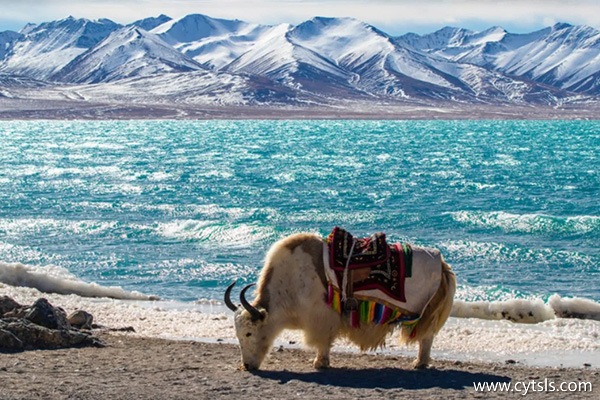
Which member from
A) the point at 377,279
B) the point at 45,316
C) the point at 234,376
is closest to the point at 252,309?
the point at 234,376

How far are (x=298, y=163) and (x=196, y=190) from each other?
45.7 ft

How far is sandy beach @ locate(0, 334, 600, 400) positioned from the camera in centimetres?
677

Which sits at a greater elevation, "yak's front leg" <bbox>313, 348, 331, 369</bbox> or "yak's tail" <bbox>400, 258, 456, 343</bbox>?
"yak's tail" <bbox>400, 258, 456, 343</bbox>

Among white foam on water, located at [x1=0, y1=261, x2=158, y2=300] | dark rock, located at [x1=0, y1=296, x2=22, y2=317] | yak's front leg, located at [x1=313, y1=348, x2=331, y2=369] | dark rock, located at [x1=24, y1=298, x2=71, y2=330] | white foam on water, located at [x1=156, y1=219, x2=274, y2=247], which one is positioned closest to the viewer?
yak's front leg, located at [x1=313, y1=348, x2=331, y2=369]

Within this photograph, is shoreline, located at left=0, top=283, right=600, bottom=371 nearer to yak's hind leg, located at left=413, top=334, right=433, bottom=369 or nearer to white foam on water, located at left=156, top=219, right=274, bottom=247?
yak's hind leg, located at left=413, top=334, right=433, bottom=369

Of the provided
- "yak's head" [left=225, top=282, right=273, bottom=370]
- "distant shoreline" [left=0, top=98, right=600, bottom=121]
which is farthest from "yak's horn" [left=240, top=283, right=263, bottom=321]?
"distant shoreline" [left=0, top=98, right=600, bottom=121]

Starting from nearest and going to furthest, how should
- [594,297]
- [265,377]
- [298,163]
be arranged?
1. [265,377]
2. [594,297]
3. [298,163]

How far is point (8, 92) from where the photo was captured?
164500 millimetres

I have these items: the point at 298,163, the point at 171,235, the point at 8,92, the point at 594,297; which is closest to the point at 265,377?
the point at 594,297

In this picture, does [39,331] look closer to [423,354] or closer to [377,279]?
[377,279]

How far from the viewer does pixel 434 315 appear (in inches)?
324

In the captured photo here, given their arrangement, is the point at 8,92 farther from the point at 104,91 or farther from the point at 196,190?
the point at 196,190

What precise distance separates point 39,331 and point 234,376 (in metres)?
2.18

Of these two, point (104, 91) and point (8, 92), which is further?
point (104, 91)
